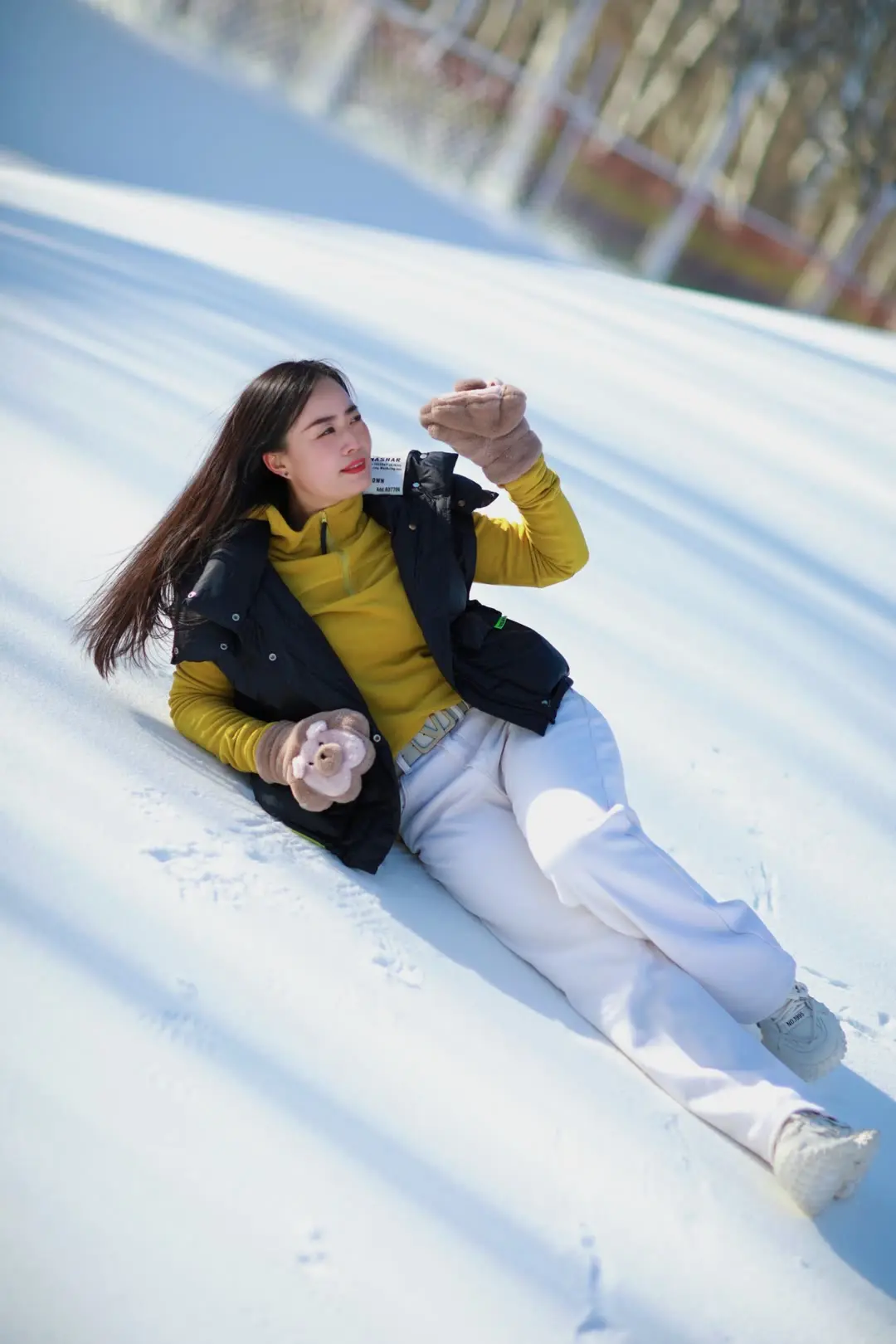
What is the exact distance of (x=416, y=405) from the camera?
352 centimetres

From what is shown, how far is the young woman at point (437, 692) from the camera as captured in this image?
1573 mm

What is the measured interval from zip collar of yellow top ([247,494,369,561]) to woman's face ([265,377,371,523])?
0.12 ft

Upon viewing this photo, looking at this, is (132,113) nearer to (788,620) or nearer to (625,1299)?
(788,620)

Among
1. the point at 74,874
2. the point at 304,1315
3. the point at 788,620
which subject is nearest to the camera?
the point at 304,1315

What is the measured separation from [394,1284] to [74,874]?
619 mm

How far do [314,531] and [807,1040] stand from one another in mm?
1007

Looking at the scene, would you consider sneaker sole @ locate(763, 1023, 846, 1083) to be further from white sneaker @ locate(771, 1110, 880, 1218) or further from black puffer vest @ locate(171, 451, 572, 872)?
black puffer vest @ locate(171, 451, 572, 872)

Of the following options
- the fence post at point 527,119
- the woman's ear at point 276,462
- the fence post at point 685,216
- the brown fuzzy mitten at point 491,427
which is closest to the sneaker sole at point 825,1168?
the brown fuzzy mitten at point 491,427

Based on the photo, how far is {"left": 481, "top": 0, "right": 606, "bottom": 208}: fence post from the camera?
9.66m

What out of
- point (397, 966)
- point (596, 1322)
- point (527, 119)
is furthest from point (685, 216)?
point (596, 1322)

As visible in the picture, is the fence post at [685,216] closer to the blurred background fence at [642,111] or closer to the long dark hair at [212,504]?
the blurred background fence at [642,111]

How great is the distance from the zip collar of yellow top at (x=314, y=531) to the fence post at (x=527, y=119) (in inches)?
335

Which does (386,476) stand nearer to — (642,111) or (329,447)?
(329,447)

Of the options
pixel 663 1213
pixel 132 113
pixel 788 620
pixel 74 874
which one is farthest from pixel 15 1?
pixel 663 1213
